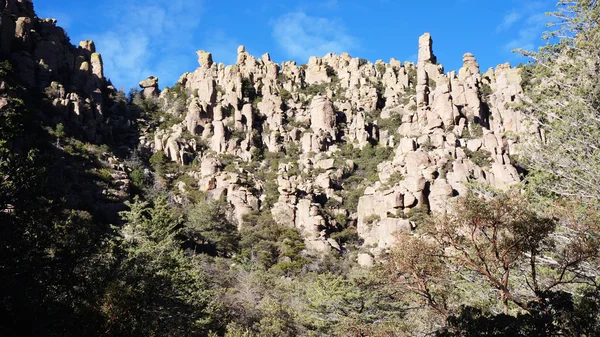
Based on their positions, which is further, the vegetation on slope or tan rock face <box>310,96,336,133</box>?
tan rock face <box>310,96,336,133</box>

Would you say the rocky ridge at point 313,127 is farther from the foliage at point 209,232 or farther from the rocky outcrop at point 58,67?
the foliage at point 209,232

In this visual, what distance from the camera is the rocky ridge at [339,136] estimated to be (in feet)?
158

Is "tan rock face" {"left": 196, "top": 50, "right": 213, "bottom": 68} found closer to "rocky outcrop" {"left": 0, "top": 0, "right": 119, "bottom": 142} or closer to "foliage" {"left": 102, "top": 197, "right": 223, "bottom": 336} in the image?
"rocky outcrop" {"left": 0, "top": 0, "right": 119, "bottom": 142}

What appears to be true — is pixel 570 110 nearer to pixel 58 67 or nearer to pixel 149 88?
pixel 58 67

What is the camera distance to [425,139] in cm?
5612

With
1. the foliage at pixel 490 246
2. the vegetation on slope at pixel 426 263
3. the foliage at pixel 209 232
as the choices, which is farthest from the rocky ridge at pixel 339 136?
the foliage at pixel 490 246

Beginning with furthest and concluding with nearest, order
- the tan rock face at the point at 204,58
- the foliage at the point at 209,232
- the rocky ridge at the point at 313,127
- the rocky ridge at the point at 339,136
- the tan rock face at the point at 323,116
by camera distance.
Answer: the tan rock face at the point at 204,58 → the tan rock face at the point at 323,116 → the rocky ridge at the point at 313,127 → the rocky ridge at the point at 339,136 → the foliage at the point at 209,232

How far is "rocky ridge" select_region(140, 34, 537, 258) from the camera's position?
48.3m

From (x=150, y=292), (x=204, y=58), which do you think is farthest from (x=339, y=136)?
(x=150, y=292)

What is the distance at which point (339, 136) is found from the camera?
226ft

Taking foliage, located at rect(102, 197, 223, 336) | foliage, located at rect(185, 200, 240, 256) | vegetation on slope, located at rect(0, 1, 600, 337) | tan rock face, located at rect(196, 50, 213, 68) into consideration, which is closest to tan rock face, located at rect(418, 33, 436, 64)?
tan rock face, located at rect(196, 50, 213, 68)

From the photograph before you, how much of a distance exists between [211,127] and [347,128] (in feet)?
77.7

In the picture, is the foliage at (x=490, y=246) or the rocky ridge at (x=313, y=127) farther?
the rocky ridge at (x=313, y=127)

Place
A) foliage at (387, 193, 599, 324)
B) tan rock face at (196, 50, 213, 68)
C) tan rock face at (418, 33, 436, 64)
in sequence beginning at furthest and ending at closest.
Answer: tan rock face at (418, 33, 436, 64), tan rock face at (196, 50, 213, 68), foliage at (387, 193, 599, 324)
